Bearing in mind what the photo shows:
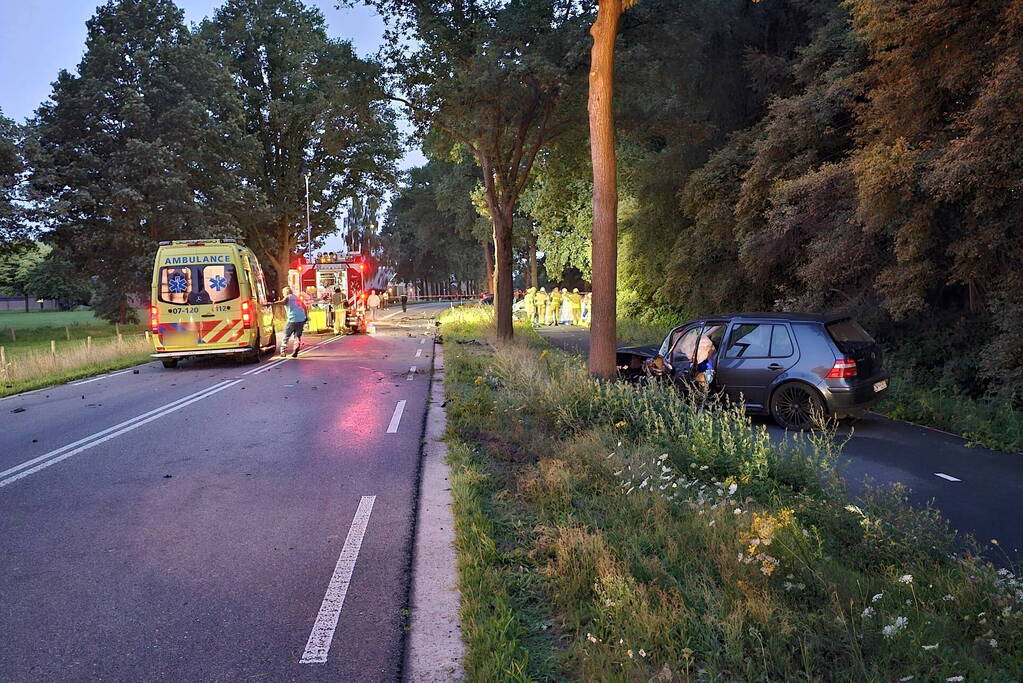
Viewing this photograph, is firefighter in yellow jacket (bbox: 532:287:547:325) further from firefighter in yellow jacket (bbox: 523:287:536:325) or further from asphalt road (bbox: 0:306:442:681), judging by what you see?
asphalt road (bbox: 0:306:442:681)

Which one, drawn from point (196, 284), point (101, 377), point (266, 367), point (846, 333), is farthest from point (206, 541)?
point (196, 284)

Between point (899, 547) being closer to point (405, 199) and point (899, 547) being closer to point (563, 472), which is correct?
point (563, 472)

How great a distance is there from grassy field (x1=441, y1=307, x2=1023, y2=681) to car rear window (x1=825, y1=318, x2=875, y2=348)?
3.39m

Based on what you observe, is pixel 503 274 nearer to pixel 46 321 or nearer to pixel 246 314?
pixel 246 314

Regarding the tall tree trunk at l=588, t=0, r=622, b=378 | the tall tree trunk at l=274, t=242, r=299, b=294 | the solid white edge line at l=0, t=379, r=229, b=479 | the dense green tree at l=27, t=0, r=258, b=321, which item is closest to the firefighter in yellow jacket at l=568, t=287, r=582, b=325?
the dense green tree at l=27, t=0, r=258, b=321

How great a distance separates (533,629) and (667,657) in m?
0.76

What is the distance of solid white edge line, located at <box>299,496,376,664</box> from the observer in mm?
3871

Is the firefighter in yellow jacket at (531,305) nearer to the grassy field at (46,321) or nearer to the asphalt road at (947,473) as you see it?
the grassy field at (46,321)

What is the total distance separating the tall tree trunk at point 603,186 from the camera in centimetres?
1054

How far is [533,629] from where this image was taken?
13.1 ft

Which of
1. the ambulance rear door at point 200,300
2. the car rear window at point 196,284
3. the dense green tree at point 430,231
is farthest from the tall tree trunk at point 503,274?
the dense green tree at point 430,231

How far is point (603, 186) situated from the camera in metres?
10.8

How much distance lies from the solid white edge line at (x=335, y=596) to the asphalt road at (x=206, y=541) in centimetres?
1

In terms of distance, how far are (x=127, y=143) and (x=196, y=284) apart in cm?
1535
